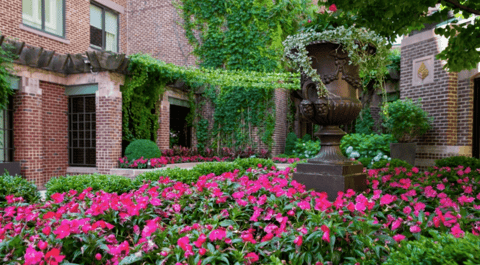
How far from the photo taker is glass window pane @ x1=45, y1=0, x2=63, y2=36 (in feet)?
A: 28.6

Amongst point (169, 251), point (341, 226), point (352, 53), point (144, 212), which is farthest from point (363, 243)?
point (352, 53)

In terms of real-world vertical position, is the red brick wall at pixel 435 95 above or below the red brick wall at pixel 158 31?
below

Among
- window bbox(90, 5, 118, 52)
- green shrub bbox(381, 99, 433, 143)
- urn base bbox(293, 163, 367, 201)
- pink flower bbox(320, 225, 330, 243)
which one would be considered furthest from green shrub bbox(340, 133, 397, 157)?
window bbox(90, 5, 118, 52)

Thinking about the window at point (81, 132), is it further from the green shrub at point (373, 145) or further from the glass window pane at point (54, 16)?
the green shrub at point (373, 145)

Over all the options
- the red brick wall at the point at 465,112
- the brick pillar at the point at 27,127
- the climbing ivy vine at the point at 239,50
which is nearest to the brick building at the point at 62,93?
the brick pillar at the point at 27,127

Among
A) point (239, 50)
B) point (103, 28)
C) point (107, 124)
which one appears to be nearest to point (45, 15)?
point (103, 28)

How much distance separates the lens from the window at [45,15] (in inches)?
324

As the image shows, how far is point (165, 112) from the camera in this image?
988 centimetres

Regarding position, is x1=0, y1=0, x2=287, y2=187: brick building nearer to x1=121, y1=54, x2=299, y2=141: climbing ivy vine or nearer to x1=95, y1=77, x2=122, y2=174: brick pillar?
x1=95, y1=77, x2=122, y2=174: brick pillar

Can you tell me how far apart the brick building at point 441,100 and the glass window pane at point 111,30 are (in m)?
9.70

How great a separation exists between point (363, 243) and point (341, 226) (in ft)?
0.79

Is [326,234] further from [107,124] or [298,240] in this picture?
[107,124]

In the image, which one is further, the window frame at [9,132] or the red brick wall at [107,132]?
the red brick wall at [107,132]

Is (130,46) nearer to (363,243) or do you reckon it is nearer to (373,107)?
(373,107)
